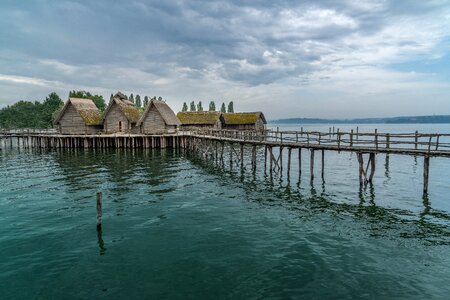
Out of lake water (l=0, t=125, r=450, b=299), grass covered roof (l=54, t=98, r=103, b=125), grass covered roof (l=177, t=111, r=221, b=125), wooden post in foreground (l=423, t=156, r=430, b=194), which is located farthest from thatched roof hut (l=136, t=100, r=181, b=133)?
wooden post in foreground (l=423, t=156, r=430, b=194)

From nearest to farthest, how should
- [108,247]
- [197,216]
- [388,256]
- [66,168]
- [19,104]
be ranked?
[388,256], [108,247], [197,216], [66,168], [19,104]

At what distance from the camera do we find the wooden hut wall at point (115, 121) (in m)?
48.3

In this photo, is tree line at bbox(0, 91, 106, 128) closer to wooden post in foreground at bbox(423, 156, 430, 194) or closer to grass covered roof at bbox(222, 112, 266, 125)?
grass covered roof at bbox(222, 112, 266, 125)

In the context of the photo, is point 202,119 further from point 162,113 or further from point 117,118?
point 117,118

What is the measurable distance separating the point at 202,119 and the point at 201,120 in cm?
29

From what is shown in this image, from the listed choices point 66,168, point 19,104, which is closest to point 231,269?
point 66,168

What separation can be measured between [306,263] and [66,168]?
86.0 ft

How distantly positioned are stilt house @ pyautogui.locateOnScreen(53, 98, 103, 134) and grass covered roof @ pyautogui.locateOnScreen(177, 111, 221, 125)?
17.1m

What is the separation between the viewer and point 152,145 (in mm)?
46000

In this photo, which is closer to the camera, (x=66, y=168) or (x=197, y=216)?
(x=197, y=216)

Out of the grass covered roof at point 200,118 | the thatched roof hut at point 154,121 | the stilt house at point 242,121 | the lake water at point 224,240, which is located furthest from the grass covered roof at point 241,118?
the lake water at point 224,240

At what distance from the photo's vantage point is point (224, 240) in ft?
42.4

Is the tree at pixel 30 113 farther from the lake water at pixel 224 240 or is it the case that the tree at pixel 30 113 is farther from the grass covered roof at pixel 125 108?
the lake water at pixel 224 240

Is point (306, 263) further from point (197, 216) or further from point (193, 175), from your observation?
point (193, 175)
